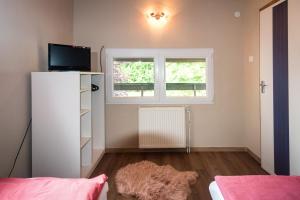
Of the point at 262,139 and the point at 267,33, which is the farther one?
the point at 262,139

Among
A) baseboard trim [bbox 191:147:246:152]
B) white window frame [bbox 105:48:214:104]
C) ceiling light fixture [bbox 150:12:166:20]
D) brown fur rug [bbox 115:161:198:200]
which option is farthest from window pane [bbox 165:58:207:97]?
brown fur rug [bbox 115:161:198:200]

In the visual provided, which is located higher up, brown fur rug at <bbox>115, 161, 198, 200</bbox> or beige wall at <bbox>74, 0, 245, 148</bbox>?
beige wall at <bbox>74, 0, 245, 148</bbox>

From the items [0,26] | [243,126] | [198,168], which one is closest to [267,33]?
[243,126]

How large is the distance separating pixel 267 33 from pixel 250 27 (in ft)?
2.44

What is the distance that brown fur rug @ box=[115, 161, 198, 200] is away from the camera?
2.65 m

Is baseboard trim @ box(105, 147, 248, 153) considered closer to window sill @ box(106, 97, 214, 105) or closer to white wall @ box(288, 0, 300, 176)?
window sill @ box(106, 97, 214, 105)

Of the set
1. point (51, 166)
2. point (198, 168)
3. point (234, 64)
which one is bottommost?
point (198, 168)

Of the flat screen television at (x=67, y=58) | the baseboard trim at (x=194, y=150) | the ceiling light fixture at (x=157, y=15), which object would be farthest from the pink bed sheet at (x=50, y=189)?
the ceiling light fixture at (x=157, y=15)

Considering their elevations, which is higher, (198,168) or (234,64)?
(234,64)

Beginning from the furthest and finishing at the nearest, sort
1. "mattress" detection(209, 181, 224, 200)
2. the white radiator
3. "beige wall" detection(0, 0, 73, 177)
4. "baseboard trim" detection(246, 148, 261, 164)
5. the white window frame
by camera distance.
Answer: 1. the white window frame
2. the white radiator
3. "baseboard trim" detection(246, 148, 261, 164)
4. "beige wall" detection(0, 0, 73, 177)
5. "mattress" detection(209, 181, 224, 200)

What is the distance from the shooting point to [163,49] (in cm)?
436

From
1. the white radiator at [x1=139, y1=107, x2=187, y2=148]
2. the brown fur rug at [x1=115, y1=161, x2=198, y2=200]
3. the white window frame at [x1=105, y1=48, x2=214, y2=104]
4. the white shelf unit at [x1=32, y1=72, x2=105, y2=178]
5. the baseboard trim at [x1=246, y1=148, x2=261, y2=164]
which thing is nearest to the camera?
the brown fur rug at [x1=115, y1=161, x2=198, y2=200]

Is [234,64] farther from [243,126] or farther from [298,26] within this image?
[298,26]

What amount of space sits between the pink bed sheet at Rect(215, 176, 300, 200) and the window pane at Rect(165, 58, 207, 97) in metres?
2.71
